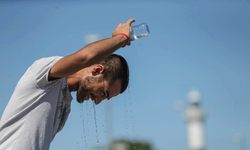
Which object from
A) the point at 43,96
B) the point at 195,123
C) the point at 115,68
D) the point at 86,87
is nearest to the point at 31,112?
the point at 43,96

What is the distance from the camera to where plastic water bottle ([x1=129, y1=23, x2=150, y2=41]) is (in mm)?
4315

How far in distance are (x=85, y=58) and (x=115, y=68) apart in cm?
87

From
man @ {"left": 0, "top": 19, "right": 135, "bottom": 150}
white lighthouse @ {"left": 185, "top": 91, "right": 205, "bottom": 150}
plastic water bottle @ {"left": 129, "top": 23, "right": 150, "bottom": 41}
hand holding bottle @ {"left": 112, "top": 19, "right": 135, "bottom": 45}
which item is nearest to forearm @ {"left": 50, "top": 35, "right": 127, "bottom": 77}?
man @ {"left": 0, "top": 19, "right": 135, "bottom": 150}

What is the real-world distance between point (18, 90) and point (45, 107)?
301 millimetres

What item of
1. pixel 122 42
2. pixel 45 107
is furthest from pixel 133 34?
pixel 45 107

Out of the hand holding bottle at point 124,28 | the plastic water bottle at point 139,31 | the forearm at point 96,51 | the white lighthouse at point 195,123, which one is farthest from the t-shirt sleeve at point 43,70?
the white lighthouse at point 195,123

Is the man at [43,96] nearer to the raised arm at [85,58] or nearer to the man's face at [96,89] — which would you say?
the raised arm at [85,58]

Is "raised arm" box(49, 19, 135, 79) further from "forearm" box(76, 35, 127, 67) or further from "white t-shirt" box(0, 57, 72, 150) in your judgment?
"white t-shirt" box(0, 57, 72, 150)

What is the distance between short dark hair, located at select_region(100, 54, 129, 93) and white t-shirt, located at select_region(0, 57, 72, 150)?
659 millimetres

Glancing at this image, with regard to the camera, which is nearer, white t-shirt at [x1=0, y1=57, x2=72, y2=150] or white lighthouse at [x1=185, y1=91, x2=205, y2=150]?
white t-shirt at [x1=0, y1=57, x2=72, y2=150]

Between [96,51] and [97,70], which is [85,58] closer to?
[96,51]

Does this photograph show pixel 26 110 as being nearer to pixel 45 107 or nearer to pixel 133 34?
pixel 45 107

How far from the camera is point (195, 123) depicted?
8412cm

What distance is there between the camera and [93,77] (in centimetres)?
442
